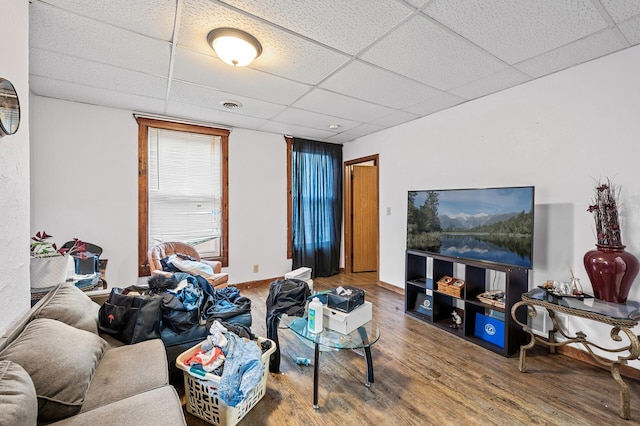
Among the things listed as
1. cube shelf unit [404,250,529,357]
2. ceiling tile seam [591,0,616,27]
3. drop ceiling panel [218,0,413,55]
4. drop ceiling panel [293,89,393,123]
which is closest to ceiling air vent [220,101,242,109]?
drop ceiling panel [293,89,393,123]

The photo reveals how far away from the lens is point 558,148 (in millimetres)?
2492

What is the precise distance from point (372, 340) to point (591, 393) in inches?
62.6

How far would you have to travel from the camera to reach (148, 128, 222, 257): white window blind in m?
3.72

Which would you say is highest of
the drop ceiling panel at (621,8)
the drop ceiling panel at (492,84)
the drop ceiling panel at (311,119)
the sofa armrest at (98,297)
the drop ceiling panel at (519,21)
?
the drop ceiling panel at (311,119)

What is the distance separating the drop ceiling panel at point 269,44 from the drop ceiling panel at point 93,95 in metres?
1.51

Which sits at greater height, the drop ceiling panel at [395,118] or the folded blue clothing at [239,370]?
the drop ceiling panel at [395,118]

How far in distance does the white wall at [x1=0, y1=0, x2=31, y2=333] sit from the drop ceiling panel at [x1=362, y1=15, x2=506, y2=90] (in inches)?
81.6

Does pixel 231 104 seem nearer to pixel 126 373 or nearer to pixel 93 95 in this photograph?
pixel 93 95

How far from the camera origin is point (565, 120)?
244cm

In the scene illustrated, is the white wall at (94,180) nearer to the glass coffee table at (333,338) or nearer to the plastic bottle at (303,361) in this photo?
the plastic bottle at (303,361)

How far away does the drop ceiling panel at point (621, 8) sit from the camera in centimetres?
164

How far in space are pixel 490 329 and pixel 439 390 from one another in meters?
0.98

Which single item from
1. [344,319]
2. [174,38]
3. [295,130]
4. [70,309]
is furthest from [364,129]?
[70,309]

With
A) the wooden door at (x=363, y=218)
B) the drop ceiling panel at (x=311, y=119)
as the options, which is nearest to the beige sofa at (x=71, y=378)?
the drop ceiling panel at (x=311, y=119)
